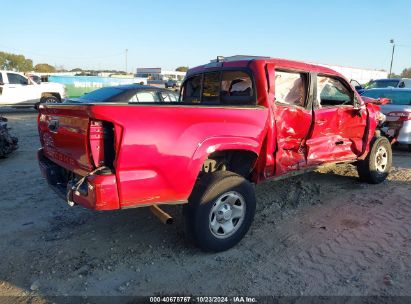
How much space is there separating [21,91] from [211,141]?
53.0ft

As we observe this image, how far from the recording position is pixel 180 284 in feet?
10.9

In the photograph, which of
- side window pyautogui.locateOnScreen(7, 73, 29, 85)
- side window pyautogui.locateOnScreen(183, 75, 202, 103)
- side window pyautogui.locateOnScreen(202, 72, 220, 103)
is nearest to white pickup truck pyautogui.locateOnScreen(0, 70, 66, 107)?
side window pyautogui.locateOnScreen(7, 73, 29, 85)

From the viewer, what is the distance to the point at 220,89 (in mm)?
5008

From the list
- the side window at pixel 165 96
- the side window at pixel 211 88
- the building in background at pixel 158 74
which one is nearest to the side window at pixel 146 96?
the side window at pixel 165 96

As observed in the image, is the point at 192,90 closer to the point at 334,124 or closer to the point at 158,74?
the point at 334,124

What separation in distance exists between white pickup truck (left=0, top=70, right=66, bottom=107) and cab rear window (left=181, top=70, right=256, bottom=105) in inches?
547

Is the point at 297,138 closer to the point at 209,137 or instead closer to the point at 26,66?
the point at 209,137

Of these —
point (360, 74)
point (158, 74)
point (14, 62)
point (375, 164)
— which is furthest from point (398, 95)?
point (14, 62)

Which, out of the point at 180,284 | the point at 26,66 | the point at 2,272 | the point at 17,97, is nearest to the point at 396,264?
the point at 180,284

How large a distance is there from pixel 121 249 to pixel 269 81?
2.51 m

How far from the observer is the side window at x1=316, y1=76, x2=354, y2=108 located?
509cm

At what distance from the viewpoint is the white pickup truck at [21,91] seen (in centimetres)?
1661

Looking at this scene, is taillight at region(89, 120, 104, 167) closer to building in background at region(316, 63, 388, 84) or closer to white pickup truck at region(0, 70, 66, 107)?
white pickup truck at region(0, 70, 66, 107)

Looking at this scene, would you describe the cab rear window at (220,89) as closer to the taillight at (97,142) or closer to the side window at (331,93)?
the side window at (331,93)
